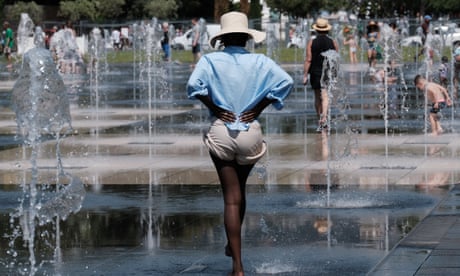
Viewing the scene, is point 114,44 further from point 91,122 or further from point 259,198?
point 259,198

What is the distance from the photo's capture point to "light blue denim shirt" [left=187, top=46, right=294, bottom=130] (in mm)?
8125

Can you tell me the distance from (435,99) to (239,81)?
10.5 m

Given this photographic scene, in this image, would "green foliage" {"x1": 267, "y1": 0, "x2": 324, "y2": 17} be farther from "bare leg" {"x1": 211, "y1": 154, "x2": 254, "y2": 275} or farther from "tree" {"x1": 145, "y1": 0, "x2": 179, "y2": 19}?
"bare leg" {"x1": 211, "y1": 154, "x2": 254, "y2": 275}

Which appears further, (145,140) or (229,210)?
(145,140)

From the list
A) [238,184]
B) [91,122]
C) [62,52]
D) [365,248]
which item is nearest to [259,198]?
[365,248]

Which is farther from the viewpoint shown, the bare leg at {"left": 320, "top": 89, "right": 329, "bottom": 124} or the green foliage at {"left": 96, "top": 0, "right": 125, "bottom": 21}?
the green foliage at {"left": 96, "top": 0, "right": 125, "bottom": 21}

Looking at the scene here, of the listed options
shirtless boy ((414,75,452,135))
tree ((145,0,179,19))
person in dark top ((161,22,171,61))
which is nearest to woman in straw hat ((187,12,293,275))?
shirtless boy ((414,75,452,135))

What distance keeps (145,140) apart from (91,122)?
11.4ft

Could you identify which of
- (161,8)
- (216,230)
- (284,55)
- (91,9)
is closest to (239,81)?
(216,230)

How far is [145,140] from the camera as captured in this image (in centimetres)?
1733

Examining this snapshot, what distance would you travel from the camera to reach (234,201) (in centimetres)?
809

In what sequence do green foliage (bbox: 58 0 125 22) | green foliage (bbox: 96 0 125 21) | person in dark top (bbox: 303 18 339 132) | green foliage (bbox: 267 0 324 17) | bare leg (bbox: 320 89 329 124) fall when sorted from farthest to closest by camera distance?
green foliage (bbox: 267 0 324 17), green foliage (bbox: 96 0 125 21), green foliage (bbox: 58 0 125 22), person in dark top (bbox: 303 18 339 132), bare leg (bbox: 320 89 329 124)

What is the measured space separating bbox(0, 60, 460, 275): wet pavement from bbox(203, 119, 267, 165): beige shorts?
75cm

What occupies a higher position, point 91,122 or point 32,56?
point 32,56
